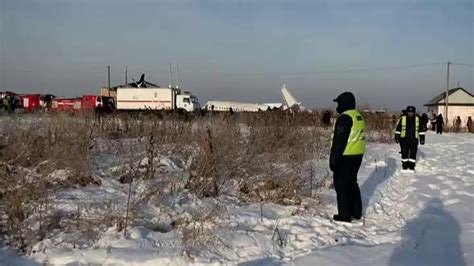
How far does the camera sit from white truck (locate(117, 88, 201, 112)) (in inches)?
2018

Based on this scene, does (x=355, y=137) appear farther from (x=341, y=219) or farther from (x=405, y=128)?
(x=405, y=128)

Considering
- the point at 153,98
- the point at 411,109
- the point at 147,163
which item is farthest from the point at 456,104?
the point at 147,163

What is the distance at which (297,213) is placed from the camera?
690 centimetres

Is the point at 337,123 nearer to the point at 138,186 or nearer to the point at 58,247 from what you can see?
the point at 138,186

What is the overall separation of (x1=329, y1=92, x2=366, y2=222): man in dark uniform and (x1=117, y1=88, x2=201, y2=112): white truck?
145ft

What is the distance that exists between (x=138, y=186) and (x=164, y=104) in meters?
44.8

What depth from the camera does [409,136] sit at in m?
12.9

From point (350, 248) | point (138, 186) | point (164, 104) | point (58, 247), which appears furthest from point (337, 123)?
point (164, 104)

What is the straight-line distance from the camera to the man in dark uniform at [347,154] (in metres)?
6.71

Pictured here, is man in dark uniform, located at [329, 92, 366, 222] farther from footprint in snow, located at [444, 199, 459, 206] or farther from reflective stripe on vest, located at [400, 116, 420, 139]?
reflective stripe on vest, located at [400, 116, 420, 139]

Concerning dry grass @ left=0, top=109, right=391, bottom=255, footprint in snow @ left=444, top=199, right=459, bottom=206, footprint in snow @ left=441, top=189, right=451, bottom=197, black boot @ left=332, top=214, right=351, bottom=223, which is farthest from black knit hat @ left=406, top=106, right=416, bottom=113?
black boot @ left=332, top=214, right=351, bottom=223

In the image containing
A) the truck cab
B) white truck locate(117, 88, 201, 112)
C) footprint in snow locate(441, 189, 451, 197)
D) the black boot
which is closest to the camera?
the black boot

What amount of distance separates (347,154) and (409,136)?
22.4 feet

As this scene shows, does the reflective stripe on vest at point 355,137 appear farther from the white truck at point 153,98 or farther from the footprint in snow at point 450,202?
the white truck at point 153,98
